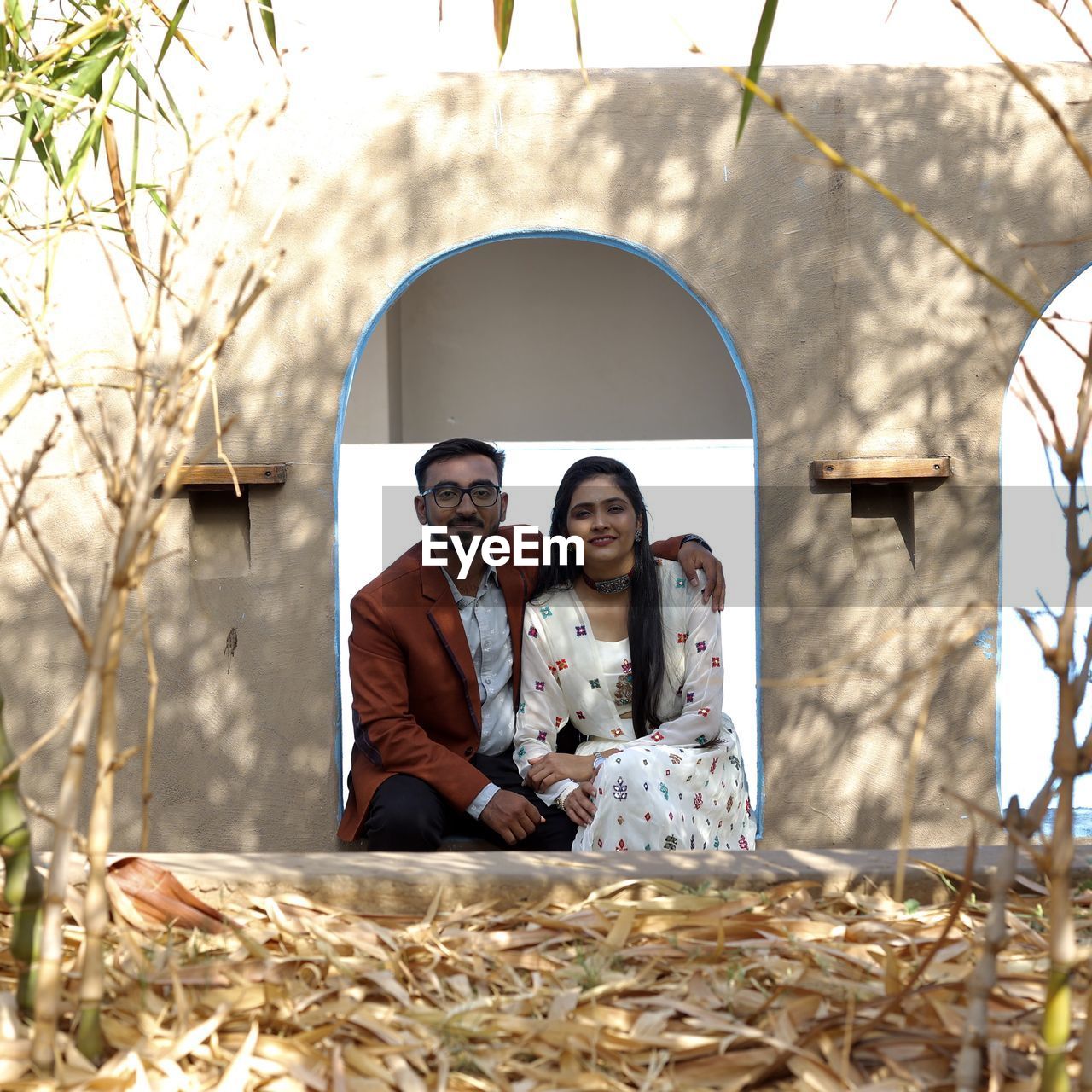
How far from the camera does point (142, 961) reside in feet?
4.49

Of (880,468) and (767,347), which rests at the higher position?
(767,347)

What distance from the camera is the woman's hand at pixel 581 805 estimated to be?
3146mm

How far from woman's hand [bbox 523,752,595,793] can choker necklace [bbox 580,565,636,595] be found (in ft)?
1.48

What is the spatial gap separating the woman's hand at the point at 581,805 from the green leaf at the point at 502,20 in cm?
199

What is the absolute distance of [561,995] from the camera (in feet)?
4.53

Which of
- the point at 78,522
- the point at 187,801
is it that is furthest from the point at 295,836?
the point at 78,522

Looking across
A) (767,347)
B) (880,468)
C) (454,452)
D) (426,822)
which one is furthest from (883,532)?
(426,822)

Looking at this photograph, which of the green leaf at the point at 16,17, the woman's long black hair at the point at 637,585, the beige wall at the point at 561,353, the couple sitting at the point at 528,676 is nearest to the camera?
the green leaf at the point at 16,17

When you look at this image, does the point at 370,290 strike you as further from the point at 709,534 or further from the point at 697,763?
the point at 709,534

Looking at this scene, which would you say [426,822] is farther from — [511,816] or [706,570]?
[706,570]

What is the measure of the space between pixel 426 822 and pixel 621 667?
2.11 ft

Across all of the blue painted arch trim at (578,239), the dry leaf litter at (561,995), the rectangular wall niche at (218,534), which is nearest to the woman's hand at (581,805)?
the blue painted arch trim at (578,239)

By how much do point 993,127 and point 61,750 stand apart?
129 inches

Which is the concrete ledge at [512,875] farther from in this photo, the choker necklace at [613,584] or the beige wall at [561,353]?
the beige wall at [561,353]
